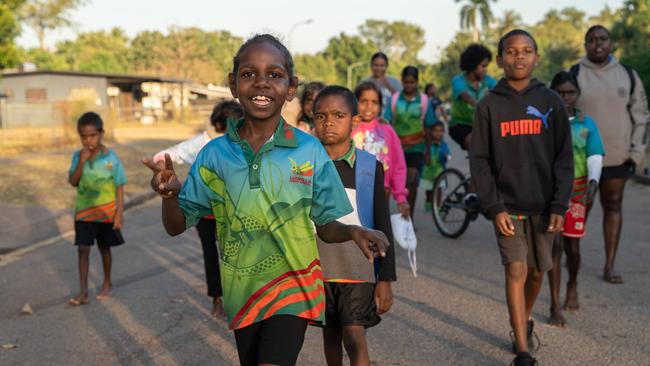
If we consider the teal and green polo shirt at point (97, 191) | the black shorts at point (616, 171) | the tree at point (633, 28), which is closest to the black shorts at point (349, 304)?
the teal and green polo shirt at point (97, 191)

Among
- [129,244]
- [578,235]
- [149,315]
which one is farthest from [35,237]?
[578,235]

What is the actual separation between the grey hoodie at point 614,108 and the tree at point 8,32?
16.2 metres

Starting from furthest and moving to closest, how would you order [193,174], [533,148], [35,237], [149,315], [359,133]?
[35,237] → [149,315] → [359,133] → [533,148] → [193,174]

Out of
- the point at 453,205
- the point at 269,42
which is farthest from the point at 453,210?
the point at 269,42

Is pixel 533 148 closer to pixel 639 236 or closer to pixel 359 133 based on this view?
pixel 359 133

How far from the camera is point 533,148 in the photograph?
429cm

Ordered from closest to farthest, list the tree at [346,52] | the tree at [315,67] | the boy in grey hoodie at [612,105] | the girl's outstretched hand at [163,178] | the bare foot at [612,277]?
the girl's outstretched hand at [163,178] < the boy in grey hoodie at [612,105] < the bare foot at [612,277] < the tree at [315,67] < the tree at [346,52]

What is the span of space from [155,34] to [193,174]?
89474 millimetres

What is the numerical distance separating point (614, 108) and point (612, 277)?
1.48m

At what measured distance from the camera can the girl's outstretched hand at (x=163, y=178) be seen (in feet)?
8.28

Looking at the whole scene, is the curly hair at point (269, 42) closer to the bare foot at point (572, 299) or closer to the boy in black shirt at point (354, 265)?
the boy in black shirt at point (354, 265)

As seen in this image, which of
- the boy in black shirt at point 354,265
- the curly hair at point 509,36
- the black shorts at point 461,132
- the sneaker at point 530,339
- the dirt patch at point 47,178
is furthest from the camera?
the dirt patch at point 47,178

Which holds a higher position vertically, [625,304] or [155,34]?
[155,34]

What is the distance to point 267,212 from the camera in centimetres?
269
